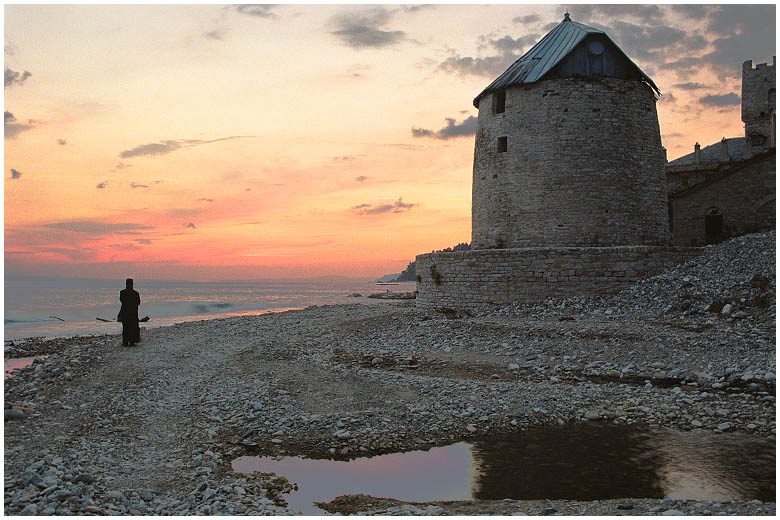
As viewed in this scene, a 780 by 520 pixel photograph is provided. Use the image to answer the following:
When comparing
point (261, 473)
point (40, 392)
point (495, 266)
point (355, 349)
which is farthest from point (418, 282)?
point (261, 473)

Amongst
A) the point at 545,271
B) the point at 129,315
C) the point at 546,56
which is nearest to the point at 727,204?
the point at 546,56

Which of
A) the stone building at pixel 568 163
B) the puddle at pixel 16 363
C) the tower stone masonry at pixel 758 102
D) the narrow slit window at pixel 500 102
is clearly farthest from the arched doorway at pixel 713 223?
the puddle at pixel 16 363

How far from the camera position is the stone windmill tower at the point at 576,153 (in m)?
18.9

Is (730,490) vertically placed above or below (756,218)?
below

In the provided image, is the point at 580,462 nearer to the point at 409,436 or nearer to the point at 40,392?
the point at 409,436

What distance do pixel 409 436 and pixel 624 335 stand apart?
6.70 meters

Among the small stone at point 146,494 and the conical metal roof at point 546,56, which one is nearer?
the small stone at point 146,494

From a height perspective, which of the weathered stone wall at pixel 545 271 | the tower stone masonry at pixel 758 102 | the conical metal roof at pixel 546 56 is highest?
the tower stone masonry at pixel 758 102

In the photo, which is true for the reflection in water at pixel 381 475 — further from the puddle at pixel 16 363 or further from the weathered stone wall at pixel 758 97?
the weathered stone wall at pixel 758 97

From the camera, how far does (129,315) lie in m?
13.3

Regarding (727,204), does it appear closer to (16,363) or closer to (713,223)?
(713,223)

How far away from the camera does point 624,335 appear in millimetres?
12250

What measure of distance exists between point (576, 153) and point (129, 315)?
1387 cm

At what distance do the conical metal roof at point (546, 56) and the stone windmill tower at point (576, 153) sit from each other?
0.05 metres
